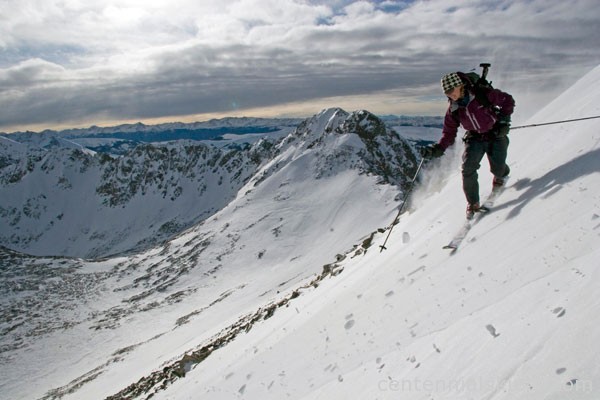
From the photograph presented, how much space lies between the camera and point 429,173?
57.8 feet

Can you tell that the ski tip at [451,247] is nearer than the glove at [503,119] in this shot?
Yes

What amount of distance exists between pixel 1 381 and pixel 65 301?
3212 cm

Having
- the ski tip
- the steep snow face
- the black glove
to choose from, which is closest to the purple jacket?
the black glove

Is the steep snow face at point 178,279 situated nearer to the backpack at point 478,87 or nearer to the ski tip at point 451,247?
the ski tip at point 451,247

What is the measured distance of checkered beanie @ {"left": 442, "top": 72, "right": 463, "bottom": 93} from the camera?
7.99 meters

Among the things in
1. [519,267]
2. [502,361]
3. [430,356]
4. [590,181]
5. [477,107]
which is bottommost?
[430,356]

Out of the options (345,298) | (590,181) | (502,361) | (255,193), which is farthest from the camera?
(255,193)

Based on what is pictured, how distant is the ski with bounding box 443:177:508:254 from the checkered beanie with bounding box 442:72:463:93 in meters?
2.68

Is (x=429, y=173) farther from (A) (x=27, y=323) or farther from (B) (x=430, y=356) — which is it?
(A) (x=27, y=323)

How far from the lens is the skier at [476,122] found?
811 cm

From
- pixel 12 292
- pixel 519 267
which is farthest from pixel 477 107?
pixel 12 292

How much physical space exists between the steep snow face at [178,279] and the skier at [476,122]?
3395 centimetres

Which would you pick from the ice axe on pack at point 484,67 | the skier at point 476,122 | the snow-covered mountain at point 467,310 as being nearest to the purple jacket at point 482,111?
the skier at point 476,122

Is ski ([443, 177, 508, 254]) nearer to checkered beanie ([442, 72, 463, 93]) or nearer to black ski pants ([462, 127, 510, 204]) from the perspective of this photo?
black ski pants ([462, 127, 510, 204])
